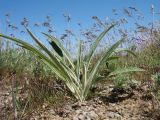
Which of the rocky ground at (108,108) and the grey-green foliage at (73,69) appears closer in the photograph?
the rocky ground at (108,108)

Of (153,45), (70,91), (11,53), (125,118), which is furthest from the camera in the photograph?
(153,45)

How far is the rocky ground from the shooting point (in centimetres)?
351

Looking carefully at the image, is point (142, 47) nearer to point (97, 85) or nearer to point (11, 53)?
point (11, 53)

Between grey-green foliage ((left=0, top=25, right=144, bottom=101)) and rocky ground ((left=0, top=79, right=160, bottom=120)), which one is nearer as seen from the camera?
rocky ground ((left=0, top=79, right=160, bottom=120))

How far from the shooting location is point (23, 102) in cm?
378

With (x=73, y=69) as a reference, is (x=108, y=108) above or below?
below

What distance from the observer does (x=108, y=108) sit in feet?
12.3

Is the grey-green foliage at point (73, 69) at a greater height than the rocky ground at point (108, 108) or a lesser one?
greater

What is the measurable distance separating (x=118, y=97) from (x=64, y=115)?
2.23 ft

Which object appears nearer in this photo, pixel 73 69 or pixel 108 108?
pixel 108 108

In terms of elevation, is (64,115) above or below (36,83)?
below

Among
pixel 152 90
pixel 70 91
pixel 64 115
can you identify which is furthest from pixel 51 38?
pixel 152 90

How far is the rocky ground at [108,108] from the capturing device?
11.5ft

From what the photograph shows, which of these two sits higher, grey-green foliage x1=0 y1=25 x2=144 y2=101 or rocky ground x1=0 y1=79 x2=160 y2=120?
grey-green foliage x1=0 y1=25 x2=144 y2=101
